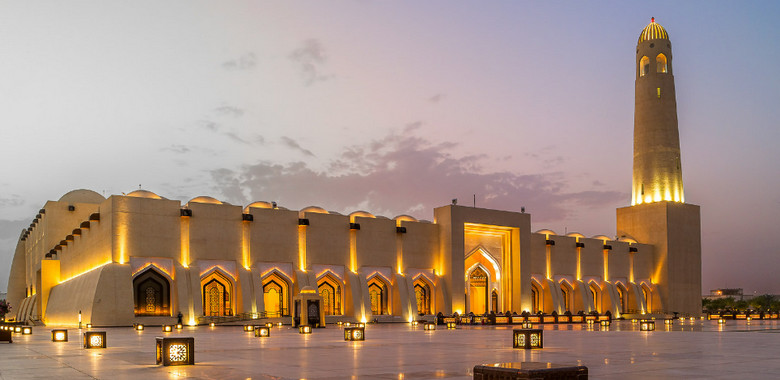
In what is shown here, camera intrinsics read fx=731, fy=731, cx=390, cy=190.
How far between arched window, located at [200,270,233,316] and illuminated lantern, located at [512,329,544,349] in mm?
28420

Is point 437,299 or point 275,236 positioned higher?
point 275,236

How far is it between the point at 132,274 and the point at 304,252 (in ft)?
32.6

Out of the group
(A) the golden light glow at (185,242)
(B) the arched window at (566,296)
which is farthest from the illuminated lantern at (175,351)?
(B) the arched window at (566,296)

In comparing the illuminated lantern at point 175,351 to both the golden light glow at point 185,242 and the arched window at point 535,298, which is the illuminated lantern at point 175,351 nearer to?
the golden light glow at point 185,242

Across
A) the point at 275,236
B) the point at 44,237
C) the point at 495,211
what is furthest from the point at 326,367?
the point at 44,237

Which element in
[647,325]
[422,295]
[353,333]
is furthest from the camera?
[422,295]

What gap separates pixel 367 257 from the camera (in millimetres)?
45406

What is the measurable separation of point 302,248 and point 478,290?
1606 centimetres

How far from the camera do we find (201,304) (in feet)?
125

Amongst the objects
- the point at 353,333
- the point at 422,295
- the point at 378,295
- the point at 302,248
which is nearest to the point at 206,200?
the point at 302,248

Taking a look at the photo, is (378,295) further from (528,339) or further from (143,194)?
(528,339)

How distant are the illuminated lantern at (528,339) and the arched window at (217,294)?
93.2 ft

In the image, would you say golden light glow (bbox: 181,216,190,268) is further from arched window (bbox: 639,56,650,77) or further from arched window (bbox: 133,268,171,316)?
arched window (bbox: 639,56,650,77)

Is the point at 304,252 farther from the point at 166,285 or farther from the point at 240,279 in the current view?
the point at 166,285
